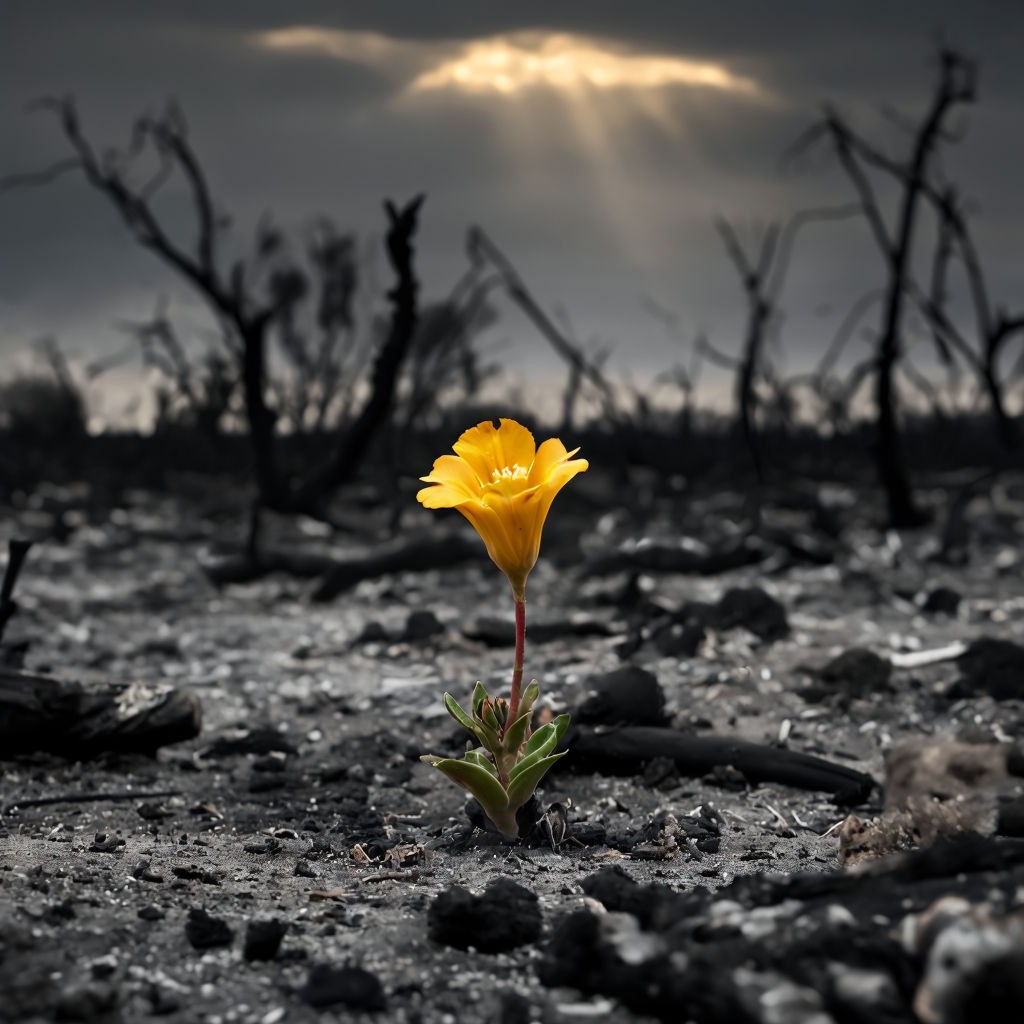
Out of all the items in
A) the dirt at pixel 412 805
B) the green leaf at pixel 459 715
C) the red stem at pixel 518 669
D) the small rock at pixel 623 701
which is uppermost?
the red stem at pixel 518 669

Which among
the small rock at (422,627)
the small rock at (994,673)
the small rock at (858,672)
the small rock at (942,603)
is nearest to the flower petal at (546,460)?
the small rock at (858,672)

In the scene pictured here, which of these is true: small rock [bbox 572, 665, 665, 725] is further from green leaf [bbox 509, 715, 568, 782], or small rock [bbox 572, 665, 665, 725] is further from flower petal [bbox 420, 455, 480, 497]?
flower petal [bbox 420, 455, 480, 497]

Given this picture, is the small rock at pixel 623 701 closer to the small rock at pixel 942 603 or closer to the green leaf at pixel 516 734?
the green leaf at pixel 516 734

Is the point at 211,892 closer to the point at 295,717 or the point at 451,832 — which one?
the point at 451,832

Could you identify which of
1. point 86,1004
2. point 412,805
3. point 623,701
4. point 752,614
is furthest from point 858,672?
point 86,1004

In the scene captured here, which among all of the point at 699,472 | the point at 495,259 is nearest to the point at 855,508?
the point at 699,472

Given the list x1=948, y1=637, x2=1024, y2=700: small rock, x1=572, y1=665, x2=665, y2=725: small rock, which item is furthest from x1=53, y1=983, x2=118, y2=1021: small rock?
x1=948, y1=637, x2=1024, y2=700: small rock

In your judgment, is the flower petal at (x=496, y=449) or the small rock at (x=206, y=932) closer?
the small rock at (x=206, y=932)
